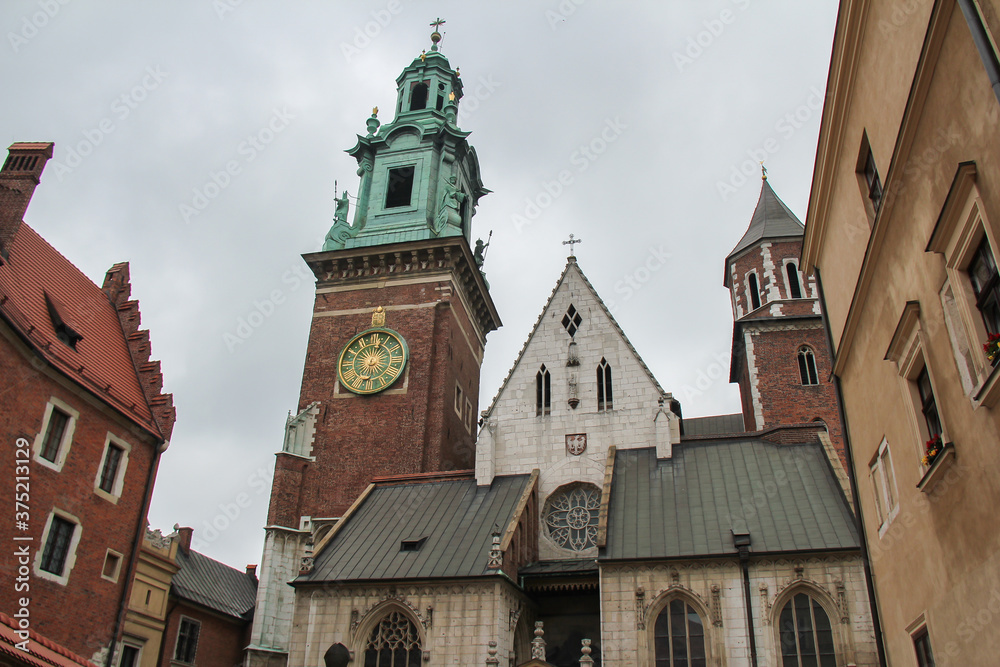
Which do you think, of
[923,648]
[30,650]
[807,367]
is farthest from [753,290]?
[30,650]

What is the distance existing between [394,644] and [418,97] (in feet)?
110

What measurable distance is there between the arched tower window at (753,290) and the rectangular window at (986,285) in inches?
1113

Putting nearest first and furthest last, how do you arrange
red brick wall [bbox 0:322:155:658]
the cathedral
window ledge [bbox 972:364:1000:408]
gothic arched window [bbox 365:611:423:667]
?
window ledge [bbox 972:364:1000:408], red brick wall [bbox 0:322:155:658], the cathedral, gothic arched window [bbox 365:611:423:667]

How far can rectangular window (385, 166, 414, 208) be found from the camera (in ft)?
136

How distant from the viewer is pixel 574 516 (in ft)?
87.5

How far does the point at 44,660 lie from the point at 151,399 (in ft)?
54.6

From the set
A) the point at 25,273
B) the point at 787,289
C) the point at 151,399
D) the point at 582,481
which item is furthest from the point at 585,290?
the point at 25,273

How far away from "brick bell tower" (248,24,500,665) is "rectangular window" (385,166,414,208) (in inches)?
2.7

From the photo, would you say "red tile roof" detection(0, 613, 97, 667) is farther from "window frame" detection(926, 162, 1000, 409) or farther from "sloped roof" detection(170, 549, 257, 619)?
"sloped roof" detection(170, 549, 257, 619)

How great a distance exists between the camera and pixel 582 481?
27.0 m

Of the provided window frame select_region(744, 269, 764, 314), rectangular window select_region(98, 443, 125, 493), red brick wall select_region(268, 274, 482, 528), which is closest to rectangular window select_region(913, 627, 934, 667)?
rectangular window select_region(98, 443, 125, 493)

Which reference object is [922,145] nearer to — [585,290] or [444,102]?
[585,290]

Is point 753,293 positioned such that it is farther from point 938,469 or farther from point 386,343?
point 938,469

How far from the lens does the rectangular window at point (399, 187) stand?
136 ft
